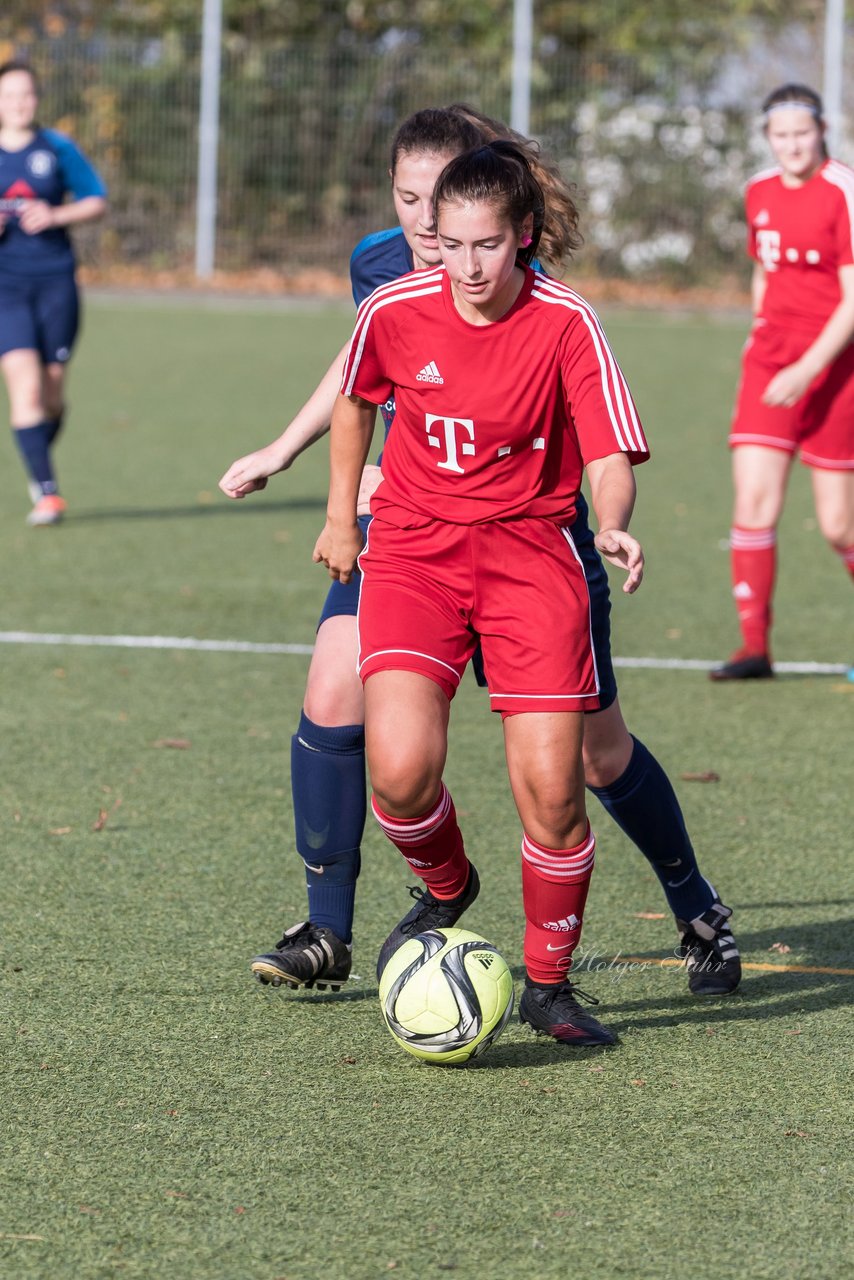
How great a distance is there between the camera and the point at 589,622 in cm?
372

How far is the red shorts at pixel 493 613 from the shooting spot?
143 inches

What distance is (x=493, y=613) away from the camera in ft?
12.1

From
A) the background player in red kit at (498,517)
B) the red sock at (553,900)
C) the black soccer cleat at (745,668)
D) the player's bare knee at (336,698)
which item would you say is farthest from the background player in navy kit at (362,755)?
the black soccer cleat at (745,668)

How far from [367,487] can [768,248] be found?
3.78 metres

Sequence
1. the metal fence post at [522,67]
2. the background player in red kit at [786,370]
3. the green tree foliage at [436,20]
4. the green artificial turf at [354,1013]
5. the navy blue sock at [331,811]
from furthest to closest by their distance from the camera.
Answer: the green tree foliage at [436,20] < the metal fence post at [522,67] < the background player in red kit at [786,370] < the navy blue sock at [331,811] < the green artificial turf at [354,1013]

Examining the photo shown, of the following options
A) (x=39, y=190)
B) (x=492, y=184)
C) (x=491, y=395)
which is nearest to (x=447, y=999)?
(x=491, y=395)

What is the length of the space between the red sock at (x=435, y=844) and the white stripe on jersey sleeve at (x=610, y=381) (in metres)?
0.81

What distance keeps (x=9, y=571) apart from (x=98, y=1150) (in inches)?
241

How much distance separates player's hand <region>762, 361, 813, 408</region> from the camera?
22.1ft

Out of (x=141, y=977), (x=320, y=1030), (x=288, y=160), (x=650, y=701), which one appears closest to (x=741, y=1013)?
(x=320, y=1030)

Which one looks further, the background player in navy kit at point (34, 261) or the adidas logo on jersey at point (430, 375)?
the background player in navy kit at point (34, 261)

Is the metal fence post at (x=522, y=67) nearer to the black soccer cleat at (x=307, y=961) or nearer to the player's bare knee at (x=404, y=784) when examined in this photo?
the black soccer cleat at (x=307, y=961)

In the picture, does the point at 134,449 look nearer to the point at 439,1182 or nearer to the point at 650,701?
the point at 650,701

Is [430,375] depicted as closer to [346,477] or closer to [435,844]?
[346,477]
